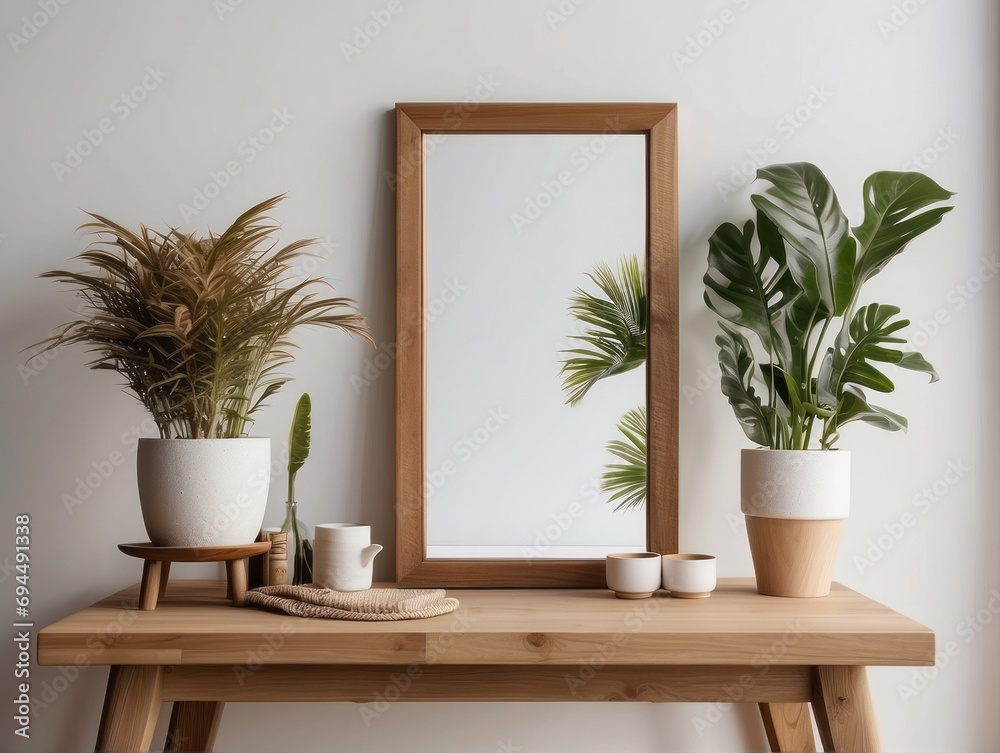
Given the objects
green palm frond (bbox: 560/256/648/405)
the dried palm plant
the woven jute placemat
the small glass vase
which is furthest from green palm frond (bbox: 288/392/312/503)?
green palm frond (bbox: 560/256/648/405)

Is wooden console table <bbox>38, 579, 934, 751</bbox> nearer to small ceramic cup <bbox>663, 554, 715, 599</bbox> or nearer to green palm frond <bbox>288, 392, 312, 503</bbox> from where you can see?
small ceramic cup <bbox>663, 554, 715, 599</bbox>

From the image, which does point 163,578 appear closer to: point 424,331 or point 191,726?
point 191,726

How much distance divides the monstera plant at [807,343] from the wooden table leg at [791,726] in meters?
0.28

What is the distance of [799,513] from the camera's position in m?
1.47

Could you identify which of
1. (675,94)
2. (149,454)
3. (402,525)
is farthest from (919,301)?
(149,454)

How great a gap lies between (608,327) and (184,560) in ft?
2.99

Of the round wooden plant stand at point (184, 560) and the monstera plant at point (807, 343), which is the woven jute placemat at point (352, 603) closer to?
the round wooden plant stand at point (184, 560)

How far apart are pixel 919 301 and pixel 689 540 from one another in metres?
0.70

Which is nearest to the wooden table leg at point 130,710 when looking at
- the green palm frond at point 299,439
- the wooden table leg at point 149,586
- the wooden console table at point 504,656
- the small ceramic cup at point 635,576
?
the wooden console table at point 504,656

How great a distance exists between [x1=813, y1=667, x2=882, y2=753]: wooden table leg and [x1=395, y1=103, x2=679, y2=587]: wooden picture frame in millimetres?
415

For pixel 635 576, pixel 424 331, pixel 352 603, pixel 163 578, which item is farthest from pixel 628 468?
pixel 163 578

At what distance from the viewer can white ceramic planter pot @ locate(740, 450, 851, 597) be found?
148 cm

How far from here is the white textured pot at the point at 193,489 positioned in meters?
1.39

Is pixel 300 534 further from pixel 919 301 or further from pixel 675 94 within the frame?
pixel 919 301
